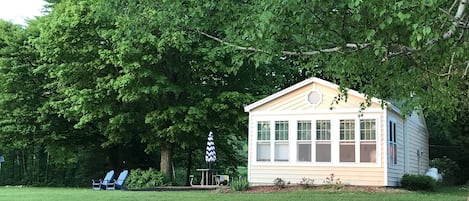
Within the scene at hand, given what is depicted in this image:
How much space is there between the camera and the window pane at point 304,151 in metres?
15.3

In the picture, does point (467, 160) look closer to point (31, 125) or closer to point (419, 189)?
point (419, 189)

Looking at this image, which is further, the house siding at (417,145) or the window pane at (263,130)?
the house siding at (417,145)

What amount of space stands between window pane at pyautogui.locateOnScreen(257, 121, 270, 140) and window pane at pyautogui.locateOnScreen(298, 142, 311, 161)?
1038mm

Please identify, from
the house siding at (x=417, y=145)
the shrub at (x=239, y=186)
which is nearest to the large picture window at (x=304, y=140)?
the shrub at (x=239, y=186)

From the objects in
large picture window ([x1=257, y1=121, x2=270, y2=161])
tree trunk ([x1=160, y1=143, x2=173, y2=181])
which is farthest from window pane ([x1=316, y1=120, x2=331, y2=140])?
tree trunk ([x1=160, y1=143, x2=173, y2=181])

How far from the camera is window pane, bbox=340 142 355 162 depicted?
48.6ft

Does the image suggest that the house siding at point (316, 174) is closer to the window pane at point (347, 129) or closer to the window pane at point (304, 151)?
the window pane at point (304, 151)

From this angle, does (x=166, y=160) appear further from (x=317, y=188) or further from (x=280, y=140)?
(x=317, y=188)

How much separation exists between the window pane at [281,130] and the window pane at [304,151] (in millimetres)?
549

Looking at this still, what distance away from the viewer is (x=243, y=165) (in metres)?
26.2

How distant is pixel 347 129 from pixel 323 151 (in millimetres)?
935

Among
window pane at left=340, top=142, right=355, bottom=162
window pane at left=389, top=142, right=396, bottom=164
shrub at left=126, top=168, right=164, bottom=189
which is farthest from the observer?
shrub at left=126, top=168, right=164, bottom=189

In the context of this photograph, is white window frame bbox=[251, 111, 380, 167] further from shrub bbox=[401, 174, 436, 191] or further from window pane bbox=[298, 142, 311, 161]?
shrub bbox=[401, 174, 436, 191]

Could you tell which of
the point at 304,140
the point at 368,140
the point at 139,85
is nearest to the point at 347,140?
the point at 368,140
